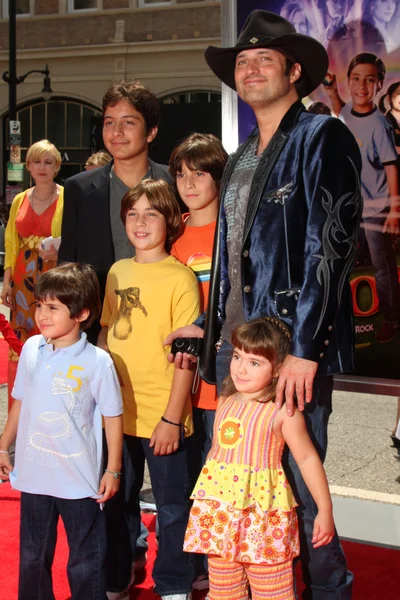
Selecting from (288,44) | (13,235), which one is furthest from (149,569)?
(13,235)

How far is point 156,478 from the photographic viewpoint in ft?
9.87

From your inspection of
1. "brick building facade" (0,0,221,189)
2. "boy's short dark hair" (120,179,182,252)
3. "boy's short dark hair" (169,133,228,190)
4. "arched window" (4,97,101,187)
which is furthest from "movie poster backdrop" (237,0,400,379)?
"arched window" (4,97,101,187)

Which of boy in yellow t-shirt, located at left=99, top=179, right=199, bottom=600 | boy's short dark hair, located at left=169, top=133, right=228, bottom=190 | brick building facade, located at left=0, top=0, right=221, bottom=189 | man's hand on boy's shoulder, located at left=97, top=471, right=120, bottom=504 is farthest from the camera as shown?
brick building facade, located at left=0, top=0, right=221, bottom=189

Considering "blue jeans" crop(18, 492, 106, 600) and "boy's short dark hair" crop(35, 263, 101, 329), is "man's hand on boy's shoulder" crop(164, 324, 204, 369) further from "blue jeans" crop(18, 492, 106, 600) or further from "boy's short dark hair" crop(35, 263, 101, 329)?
"blue jeans" crop(18, 492, 106, 600)

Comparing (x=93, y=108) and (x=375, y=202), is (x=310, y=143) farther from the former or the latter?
(x=93, y=108)

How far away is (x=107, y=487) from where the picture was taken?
8.96 feet

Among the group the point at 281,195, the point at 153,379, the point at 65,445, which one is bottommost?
the point at 65,445

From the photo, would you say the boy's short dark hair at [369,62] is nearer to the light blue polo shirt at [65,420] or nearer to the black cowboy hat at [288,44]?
the black cowboy hat at [288,44]

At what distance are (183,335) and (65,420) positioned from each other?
491 mm

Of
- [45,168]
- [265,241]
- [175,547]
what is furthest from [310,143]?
[45,168]

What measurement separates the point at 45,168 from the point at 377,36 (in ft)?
8.14

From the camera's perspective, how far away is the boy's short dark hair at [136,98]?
326 cm

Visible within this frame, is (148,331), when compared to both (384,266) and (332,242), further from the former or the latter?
(384,266)

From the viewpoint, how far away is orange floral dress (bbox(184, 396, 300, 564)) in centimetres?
241
